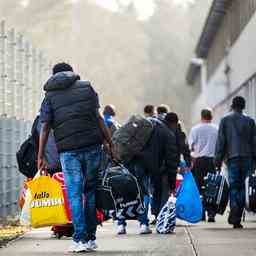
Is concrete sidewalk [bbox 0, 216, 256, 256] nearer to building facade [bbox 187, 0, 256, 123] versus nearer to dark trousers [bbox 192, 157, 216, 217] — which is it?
dark trousers [bbox 192, 157, 216, 217]

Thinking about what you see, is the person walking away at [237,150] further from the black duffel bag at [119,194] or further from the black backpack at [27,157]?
the black duffel bag at [119,194]

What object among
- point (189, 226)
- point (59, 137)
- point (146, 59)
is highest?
point (146, 59)

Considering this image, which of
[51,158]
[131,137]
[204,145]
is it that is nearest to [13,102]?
[204,145]

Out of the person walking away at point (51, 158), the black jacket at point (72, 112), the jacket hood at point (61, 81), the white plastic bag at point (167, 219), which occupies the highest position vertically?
the jacket hood at point (61, 81)

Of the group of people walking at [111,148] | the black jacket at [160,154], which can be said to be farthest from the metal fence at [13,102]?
the black jacket at [160,154]

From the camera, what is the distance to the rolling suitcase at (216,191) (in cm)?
2029

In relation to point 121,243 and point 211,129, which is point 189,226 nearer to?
point 211,129

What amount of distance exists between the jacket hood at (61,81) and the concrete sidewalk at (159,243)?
5.71 ft

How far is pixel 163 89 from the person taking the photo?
11756 centimetres

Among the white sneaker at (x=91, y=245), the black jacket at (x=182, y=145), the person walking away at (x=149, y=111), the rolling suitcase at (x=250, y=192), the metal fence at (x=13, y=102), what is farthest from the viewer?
the metal fence at (x=13, y=102)

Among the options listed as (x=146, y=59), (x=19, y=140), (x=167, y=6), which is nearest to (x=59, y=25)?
(x=146, y=59)

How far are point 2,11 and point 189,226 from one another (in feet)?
235

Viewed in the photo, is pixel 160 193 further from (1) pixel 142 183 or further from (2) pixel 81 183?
(2) pixel 81 183

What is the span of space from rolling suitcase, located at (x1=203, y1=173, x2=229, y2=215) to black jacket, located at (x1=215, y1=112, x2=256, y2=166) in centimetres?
94
